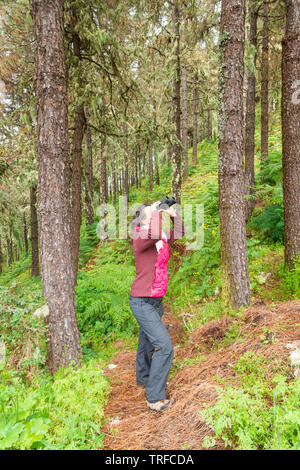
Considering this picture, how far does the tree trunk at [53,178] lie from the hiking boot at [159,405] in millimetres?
1316

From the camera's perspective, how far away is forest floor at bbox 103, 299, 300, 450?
270 centimetres

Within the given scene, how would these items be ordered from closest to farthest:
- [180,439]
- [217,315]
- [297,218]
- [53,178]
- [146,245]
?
1. [180,439]
2. [146,245]
3. [53,178]
4. [217,315]
5. [297,218]

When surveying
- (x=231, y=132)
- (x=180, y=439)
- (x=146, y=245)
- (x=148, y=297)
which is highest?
(x=231, y=132)

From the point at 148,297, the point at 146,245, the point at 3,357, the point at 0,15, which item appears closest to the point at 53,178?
the point at 146,245

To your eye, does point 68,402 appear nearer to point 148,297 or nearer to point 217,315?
point 148,297

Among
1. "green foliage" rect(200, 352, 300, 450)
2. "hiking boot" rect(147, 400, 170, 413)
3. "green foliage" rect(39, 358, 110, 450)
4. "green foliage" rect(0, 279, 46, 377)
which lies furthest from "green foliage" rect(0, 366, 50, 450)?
"green foliage" rect(200, 352, 300, 450)

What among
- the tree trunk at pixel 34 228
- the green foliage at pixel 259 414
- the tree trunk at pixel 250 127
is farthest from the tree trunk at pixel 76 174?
the tree trunk at pixel 250 127

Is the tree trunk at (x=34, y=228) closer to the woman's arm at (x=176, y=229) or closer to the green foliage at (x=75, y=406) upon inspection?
the woman's arm at (x=176, y=229)

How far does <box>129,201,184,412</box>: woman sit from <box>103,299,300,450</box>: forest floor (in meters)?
0.28

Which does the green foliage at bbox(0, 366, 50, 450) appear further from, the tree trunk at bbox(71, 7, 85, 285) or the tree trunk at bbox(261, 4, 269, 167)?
the tree trunk at bbox(261, 4, 269, 167)

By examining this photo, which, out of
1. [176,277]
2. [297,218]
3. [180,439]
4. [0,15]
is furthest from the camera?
[0,15]

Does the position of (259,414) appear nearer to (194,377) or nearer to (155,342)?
(194,377)

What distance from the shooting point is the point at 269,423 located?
2.35 m

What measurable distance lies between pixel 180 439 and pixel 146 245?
6.48ft
